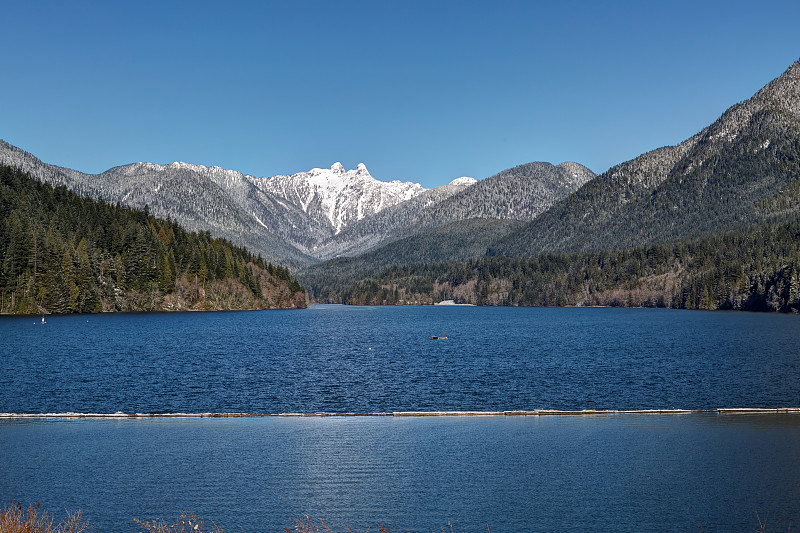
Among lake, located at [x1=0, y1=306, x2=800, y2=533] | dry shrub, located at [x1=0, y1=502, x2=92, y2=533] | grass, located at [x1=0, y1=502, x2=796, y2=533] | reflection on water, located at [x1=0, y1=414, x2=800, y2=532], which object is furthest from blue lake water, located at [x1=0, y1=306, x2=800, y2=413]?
grass, located at [x1=0, y1=502, x2=796, y2=533]

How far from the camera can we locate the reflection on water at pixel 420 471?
2947 cm

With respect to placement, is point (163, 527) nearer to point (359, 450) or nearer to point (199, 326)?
point (359, 450)

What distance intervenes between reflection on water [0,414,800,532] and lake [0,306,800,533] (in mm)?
141

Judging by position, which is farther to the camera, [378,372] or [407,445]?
[378,372]

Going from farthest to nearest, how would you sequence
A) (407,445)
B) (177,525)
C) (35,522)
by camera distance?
(407,445) < (177,525) < (35,522)

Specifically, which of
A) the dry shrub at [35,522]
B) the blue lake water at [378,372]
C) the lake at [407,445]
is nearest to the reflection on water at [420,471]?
the lake at [407,445]

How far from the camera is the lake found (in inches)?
1187

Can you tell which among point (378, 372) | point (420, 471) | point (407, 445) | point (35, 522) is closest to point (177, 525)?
point (35, 522)

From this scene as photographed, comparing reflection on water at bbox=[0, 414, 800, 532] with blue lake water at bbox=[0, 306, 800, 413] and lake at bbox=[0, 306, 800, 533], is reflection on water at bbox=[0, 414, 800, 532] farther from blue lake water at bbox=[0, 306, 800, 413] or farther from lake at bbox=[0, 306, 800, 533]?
blue lake water at bbox=[0, 306, 800, 413]

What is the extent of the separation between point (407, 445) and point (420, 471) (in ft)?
20.0

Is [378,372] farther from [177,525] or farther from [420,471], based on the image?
[177,525]

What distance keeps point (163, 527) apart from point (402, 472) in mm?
14019

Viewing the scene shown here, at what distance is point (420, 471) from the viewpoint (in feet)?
119

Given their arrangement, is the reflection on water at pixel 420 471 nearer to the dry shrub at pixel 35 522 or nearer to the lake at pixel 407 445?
the lake at pixel 407 445
